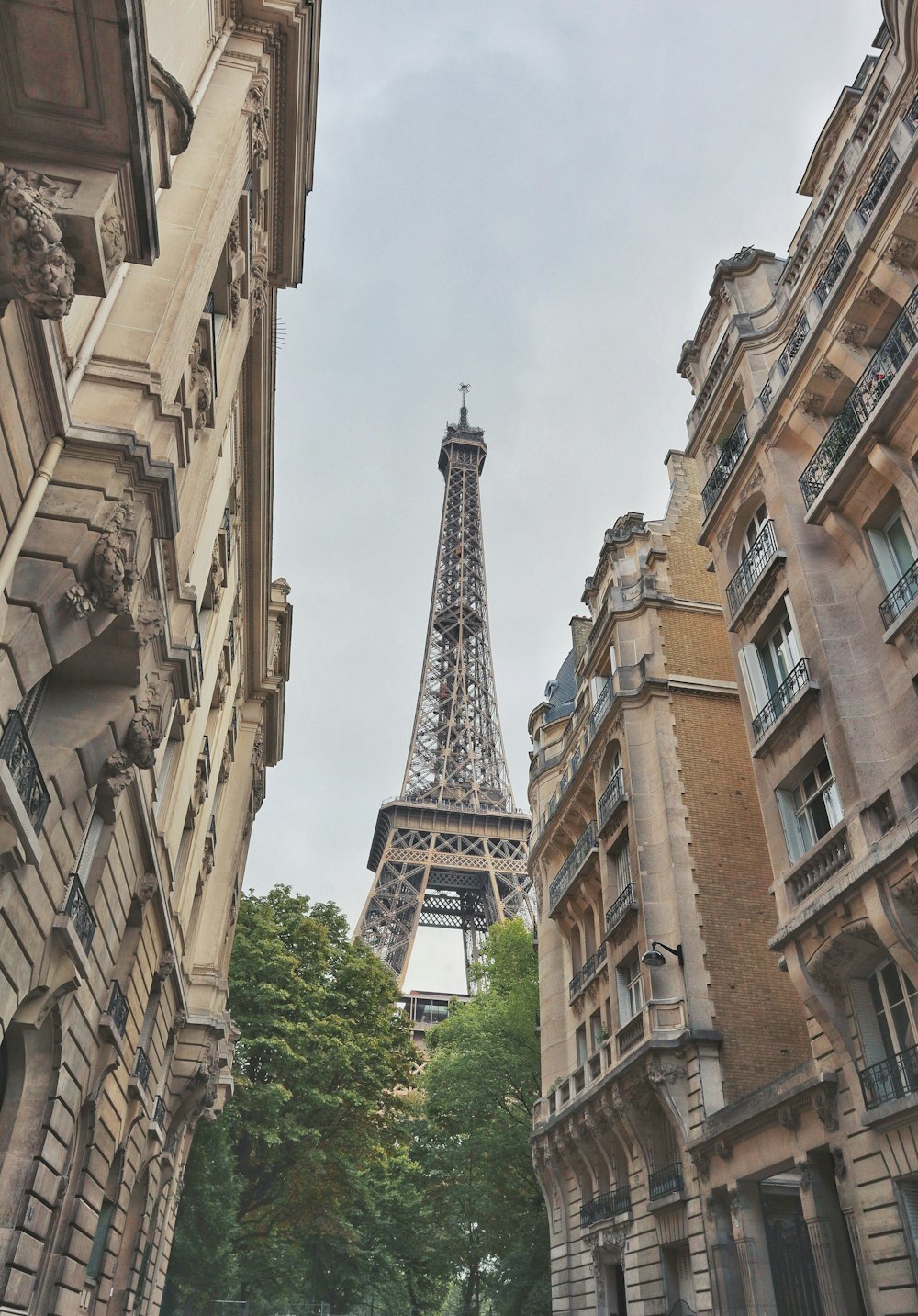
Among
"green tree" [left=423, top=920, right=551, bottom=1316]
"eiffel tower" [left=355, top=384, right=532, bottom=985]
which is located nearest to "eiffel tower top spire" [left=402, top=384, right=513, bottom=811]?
"eiffel tower" [left=355, top=384, right=532, bottom=985]

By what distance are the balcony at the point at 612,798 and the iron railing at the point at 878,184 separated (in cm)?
1419

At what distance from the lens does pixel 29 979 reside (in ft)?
35.0

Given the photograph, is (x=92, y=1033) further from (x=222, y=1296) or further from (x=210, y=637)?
(x=222, y=1296)

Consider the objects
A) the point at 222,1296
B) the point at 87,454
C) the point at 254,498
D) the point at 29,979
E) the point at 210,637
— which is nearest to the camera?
the point at 87,454

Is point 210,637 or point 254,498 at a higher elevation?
point 254,498

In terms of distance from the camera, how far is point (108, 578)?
9516mm

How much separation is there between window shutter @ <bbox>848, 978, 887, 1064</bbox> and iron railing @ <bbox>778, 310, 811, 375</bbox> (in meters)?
11.2

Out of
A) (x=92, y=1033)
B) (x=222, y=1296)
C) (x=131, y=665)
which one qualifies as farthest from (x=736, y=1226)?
(x=222, y=1296)

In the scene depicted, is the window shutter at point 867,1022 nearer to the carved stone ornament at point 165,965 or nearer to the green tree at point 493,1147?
the carved stone ornament at point 165,965

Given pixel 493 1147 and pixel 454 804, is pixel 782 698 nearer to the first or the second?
pixel 493 1147

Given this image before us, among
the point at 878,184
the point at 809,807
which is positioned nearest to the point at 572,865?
the point at 809,807

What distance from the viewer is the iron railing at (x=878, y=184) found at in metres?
15.6

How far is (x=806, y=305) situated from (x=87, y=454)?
14463mm

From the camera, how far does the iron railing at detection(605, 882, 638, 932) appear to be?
904 inches
